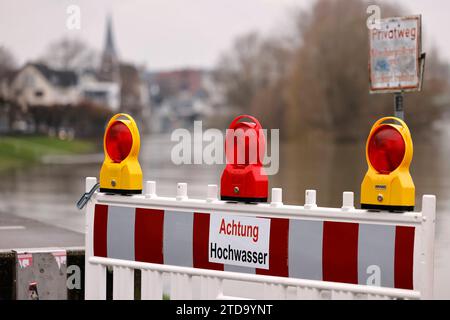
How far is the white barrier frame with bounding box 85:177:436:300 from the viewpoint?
14.0ft

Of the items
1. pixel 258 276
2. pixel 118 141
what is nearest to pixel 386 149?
pixel 258 276

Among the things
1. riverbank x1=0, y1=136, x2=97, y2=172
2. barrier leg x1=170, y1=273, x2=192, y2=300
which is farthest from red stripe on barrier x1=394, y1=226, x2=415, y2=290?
riverbank x1=0, y1=136, x2=97, y2=172

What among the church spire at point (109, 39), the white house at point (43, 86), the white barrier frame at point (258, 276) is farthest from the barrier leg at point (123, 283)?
the church spire at point (109, 39)

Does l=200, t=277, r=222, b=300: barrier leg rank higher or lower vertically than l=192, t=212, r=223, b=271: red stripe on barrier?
lower

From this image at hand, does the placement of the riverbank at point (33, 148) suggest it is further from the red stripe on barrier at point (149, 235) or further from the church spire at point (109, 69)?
the red stripe on barrier at point (149, 235)

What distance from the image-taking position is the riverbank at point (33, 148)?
46.4 meters

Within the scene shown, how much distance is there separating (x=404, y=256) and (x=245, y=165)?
3.59ft

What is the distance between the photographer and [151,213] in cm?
519

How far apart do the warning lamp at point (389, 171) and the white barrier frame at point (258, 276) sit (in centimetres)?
7

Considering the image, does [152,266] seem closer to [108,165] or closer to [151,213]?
[151,213]

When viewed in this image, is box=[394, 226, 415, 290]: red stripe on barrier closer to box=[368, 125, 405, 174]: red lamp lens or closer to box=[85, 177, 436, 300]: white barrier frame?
box=[85, 177, 436, 300]: white barrier frame

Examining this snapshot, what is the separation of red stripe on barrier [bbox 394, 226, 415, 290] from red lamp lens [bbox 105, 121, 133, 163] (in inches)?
71.8

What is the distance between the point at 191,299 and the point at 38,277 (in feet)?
5.53

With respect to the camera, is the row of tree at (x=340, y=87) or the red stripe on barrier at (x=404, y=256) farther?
the row of tree at (x=340, y=87)
